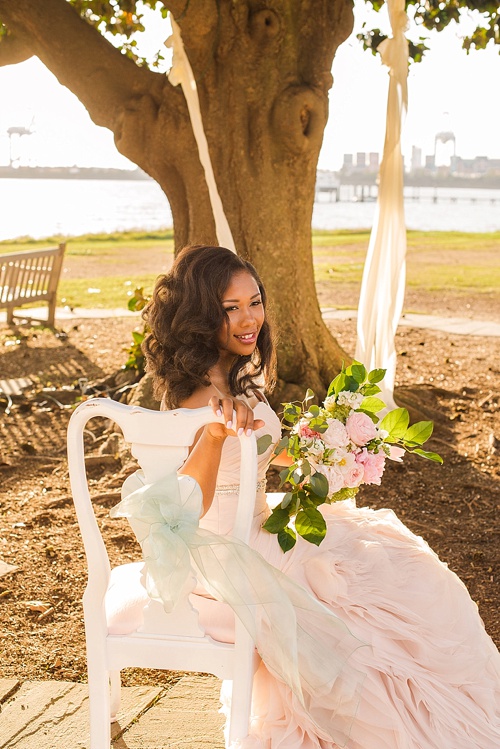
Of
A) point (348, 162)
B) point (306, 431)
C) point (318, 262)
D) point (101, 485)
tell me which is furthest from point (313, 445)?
point (348, 162)

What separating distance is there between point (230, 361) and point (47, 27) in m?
3.94

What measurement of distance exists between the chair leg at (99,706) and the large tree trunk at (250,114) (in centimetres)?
344

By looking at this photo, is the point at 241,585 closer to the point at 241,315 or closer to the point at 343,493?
the point at 343,493

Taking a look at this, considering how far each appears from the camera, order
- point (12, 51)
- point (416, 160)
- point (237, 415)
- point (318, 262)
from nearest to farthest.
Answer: point (237, 415) → point (12, 51) → point (318, 262) → point (416, 160)

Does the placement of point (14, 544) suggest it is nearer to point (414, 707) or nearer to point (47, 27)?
point (414, 707)

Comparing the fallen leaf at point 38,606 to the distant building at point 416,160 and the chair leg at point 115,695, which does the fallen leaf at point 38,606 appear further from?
the distant building at point 416,160

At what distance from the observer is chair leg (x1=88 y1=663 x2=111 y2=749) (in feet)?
7.36

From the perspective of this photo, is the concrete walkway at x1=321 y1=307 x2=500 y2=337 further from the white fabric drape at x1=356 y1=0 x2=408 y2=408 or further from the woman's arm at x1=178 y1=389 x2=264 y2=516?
the woman's arm at x1=178 y1=389 x2=264 y2=516

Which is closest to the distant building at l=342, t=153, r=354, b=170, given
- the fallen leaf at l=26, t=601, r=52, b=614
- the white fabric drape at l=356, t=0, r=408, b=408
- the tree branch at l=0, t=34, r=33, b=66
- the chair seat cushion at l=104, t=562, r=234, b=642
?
the tree branch at l=0, t=34, r=33, b=66

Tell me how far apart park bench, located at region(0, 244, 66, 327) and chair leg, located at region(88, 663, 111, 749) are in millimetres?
7304

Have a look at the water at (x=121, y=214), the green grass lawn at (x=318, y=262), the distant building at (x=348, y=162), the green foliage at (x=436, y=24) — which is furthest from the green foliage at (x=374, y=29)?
the distant building at (x=348, y=162)

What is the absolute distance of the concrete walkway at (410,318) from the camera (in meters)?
9.36

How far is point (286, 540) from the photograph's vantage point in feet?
7.77

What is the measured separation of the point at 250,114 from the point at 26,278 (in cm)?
476
